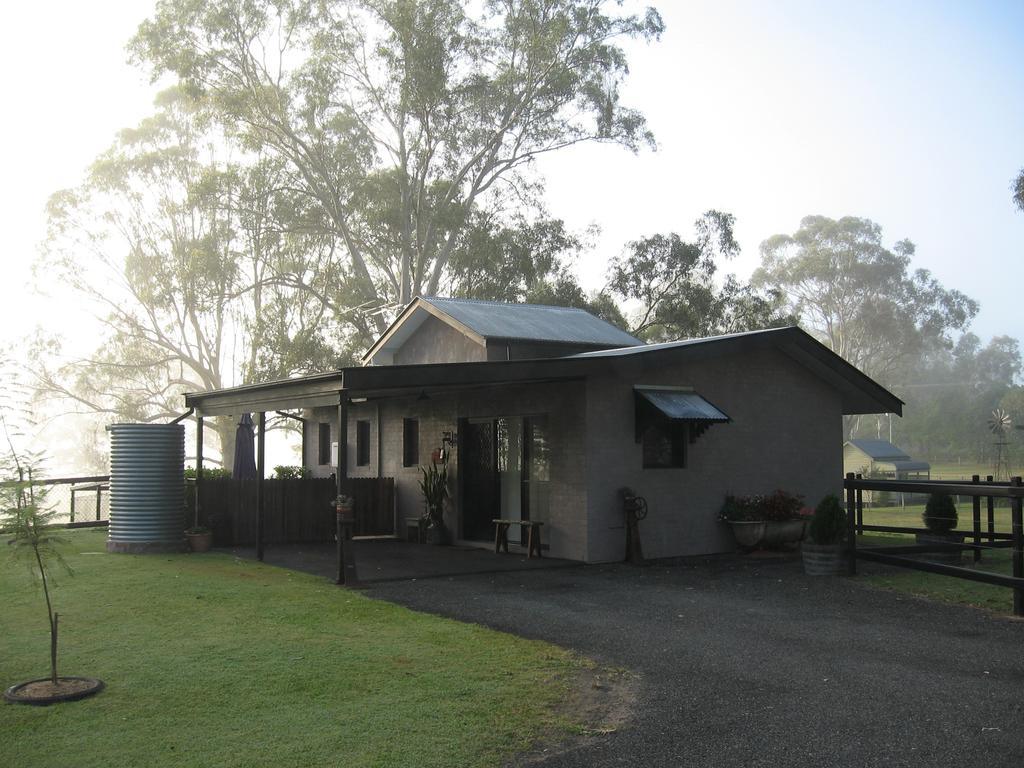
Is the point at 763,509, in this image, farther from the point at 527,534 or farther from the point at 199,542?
the point at 199,542

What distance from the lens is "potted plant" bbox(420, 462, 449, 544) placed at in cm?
1632

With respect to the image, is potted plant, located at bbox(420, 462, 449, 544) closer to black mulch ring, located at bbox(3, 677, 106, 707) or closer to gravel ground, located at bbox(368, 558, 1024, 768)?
gravel ground, located at bbox(368, 558, 1024, 768)

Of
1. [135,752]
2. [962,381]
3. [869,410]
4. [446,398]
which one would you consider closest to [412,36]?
[446,398]

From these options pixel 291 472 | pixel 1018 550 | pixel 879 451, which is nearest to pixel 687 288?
pixel 879 451

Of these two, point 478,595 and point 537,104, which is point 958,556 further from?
point 537,104

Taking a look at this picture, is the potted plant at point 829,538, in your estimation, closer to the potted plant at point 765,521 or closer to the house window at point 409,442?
the potted plant at point 765,521

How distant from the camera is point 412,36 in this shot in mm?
29484

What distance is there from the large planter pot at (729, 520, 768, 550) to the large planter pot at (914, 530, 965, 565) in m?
2.18

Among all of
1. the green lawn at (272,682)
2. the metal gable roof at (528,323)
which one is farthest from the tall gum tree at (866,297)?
the green lawn at (272,682)

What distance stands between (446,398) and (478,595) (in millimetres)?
6588

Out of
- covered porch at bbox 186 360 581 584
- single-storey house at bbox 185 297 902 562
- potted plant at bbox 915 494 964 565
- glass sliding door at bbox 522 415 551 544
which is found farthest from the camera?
glass sliding door at bbox 522 415 551 544

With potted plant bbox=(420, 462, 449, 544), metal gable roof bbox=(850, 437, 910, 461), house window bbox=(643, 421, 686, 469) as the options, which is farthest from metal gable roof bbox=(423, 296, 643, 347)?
metal gable roof bbox=(850, 437, 910, 461)

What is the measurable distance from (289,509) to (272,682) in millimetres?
10620

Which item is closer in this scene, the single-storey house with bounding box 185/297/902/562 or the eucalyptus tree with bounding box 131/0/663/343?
the single-storey house with bounding box 185/297/902/562
